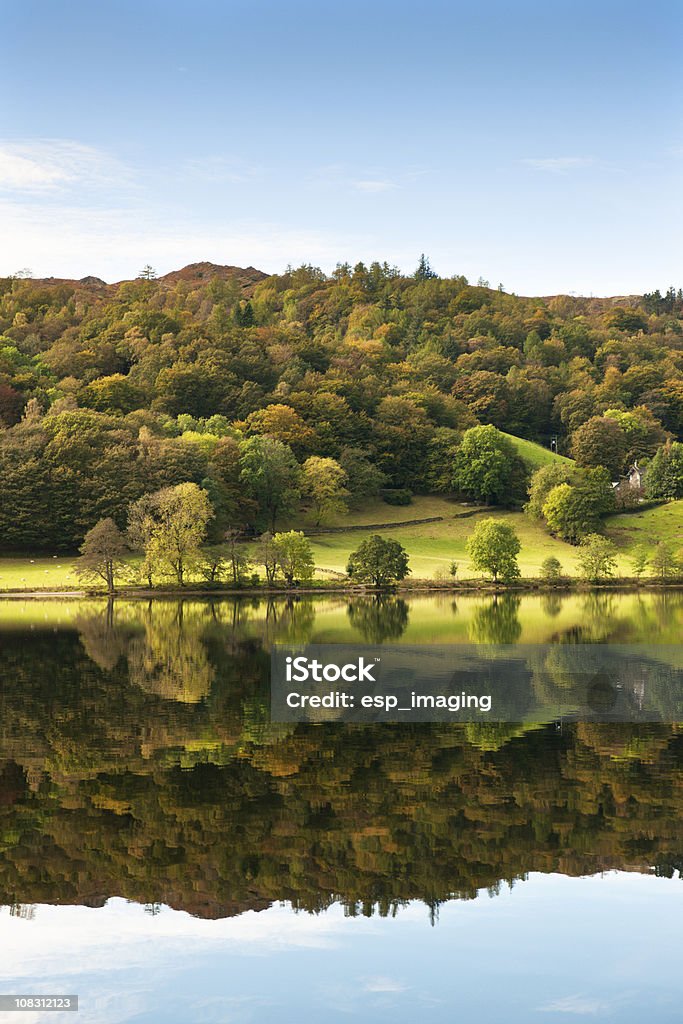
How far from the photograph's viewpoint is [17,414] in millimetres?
95375

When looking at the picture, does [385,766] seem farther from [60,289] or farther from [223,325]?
[60,289]

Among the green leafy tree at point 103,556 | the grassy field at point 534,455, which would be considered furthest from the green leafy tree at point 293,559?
the grassy field at point 534,455

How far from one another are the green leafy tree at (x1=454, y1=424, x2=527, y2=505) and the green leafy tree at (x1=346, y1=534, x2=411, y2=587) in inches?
1281

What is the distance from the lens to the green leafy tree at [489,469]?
9512 cm

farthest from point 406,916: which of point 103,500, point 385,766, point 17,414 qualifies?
point 17,414

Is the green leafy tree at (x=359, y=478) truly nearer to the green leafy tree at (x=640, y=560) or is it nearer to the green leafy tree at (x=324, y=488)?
the green leafy tree at (x=324, y=488)

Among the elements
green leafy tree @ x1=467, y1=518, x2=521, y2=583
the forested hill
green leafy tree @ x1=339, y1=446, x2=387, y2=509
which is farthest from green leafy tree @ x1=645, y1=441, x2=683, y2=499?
green leafy tree @ x1=467, y1=518, x2=521, y2=583

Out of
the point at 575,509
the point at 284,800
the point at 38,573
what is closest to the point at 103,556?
the point at 38,573

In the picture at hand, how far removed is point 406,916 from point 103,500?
63.5 metres

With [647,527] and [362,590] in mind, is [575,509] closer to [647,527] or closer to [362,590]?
[647,527]

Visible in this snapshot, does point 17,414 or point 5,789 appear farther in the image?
point 17,414

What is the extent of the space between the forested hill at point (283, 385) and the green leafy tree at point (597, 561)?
24.4 m

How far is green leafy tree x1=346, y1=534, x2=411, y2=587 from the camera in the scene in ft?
205

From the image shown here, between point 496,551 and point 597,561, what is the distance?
6.49 meters
